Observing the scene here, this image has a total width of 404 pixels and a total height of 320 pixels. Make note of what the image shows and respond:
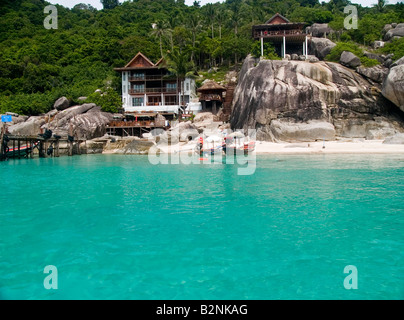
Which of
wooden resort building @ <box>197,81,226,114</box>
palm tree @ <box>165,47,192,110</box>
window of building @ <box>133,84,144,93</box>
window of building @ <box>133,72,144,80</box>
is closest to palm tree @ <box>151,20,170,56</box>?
window of building @ <box>133,72,144,80</box>

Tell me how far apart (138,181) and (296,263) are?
13.7 metres

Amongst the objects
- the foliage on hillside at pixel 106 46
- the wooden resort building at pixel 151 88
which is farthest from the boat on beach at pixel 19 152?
the wooden resort building at pixel 151 88

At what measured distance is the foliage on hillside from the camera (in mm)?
58125

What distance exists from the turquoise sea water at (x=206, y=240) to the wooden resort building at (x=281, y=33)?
38.7m

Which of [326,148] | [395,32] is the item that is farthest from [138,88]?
[395,32]

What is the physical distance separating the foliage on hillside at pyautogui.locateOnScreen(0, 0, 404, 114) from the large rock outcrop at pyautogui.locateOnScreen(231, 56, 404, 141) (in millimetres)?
12351

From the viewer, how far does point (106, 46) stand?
2689 inches

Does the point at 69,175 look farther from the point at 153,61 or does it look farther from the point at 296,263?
the point at 153,61

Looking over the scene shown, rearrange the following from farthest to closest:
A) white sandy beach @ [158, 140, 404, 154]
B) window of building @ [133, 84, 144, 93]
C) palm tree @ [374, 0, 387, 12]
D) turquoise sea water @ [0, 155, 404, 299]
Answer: palm tree @ [374, 0, 387, 12], window of building @ [133, 84, 144, 93], white sandy beach @ [158, 140, 404, 154], turquoise sea water @ [0, 155, 404, 299]

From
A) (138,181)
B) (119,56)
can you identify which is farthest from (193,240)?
(119,56)

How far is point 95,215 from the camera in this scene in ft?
38.7

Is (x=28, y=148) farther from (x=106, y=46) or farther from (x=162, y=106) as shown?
(x=106, y=46)

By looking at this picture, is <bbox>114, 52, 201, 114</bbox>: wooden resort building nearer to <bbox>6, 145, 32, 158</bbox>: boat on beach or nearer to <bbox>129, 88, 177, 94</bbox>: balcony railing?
<bbox>129, 88, 177, 94</bbox>: balcony railing

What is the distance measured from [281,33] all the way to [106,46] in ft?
119
